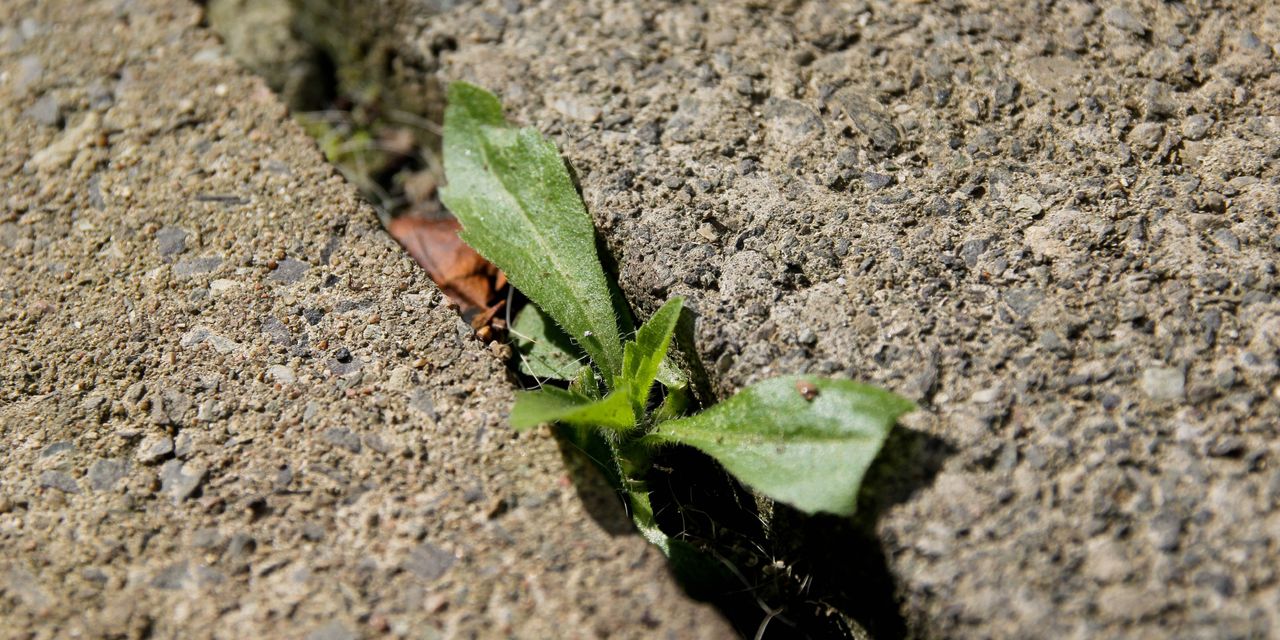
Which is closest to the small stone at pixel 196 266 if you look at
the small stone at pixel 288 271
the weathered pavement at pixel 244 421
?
the weathered pavement at pixel 244 421

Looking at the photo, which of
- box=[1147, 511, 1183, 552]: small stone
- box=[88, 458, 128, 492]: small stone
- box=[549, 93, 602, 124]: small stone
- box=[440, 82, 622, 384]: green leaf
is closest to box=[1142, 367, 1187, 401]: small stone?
box=[1147, 511, 1183, 552]: small stone

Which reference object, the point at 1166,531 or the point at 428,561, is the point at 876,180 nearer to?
the point at 1166,531

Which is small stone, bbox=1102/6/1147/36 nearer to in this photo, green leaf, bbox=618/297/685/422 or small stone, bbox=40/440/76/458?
green leaf, bbox=618/297/685/422

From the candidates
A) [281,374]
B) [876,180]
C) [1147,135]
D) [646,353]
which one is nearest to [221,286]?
[281,374]

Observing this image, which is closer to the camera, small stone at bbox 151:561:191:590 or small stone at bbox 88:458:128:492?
small stone at bbox 151:561:191:590

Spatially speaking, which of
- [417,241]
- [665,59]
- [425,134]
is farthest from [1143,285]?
[425,134]
